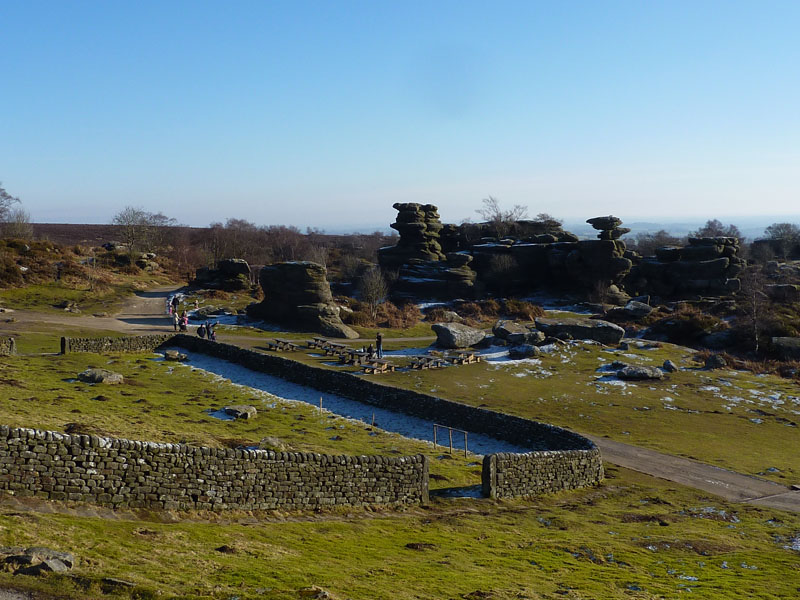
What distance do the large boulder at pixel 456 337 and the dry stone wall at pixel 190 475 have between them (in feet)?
112

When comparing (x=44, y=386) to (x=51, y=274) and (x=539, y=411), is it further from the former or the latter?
(x=51, y=274)

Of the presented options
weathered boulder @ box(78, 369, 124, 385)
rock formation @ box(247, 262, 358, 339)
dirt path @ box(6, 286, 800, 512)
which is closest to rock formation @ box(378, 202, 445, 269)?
rock formation @ box(247, 262, 358, 339)

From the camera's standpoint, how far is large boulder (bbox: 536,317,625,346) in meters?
57.0

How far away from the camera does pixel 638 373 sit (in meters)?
45.4

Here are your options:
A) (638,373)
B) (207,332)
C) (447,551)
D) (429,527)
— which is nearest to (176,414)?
(429,527)

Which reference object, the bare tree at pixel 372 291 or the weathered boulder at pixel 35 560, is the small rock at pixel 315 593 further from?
the bare tree at pixel 372 291

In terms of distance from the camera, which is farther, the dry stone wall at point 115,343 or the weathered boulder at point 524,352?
the weathered boulder at point 524,352

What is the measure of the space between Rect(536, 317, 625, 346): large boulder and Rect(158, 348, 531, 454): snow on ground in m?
25.7

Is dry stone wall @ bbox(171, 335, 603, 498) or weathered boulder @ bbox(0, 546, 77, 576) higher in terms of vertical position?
weathered boulder @ bbox(0, 546, 77, 576)

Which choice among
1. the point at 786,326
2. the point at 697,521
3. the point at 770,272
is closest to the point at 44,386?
the point at 697,521

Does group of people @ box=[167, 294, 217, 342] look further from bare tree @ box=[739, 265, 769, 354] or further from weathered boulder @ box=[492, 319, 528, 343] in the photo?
bare tree @ box=[739, 265, 769, 354]

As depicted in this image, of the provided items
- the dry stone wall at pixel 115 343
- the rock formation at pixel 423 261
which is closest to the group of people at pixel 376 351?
the dry stone wall at pixel 115 343

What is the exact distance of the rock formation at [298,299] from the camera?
63.9 meters

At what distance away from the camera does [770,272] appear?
10444 centimetres
